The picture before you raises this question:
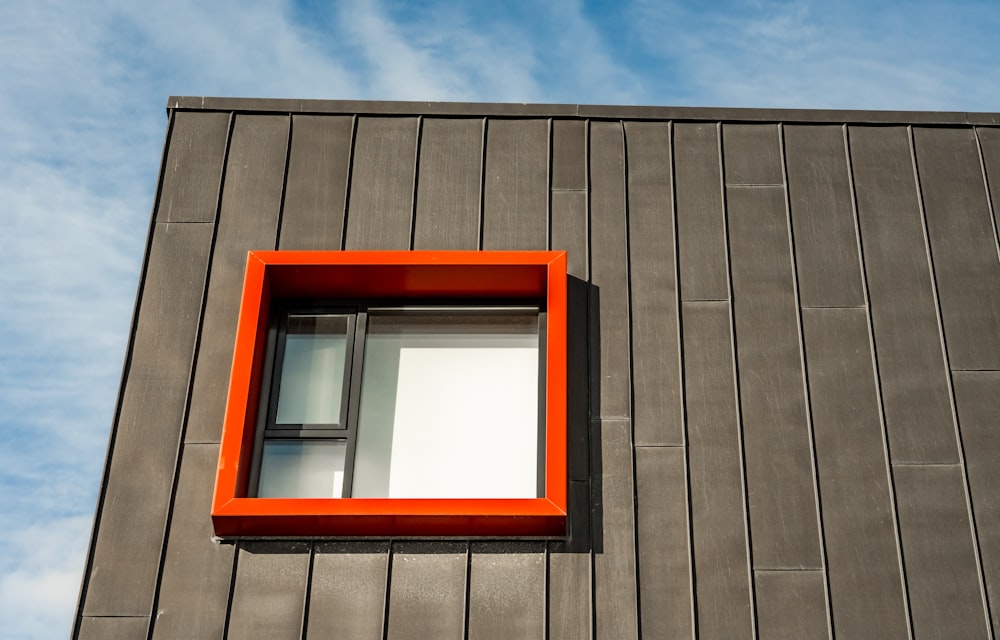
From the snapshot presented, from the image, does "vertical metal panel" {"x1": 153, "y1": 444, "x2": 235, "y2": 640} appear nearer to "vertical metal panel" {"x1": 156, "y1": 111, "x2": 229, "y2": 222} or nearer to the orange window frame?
the orange window frame

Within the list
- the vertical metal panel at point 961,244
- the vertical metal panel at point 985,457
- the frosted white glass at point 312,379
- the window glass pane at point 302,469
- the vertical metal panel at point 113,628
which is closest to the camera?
the vertical metal panel at point 113,628

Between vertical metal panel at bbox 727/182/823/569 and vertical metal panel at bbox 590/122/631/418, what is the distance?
0.69 metres

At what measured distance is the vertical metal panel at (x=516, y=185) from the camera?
7.11m

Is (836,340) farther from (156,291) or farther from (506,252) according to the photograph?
(156,291)

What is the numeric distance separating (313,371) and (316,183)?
1.26 m

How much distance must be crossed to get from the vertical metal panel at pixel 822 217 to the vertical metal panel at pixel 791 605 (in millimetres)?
1721

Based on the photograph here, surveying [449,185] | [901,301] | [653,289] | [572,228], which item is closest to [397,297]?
[449,185]

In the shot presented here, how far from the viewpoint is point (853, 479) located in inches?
250

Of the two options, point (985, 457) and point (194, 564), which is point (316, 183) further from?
point (985, 457)

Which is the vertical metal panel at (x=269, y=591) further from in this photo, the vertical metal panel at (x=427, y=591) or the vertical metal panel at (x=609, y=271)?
the vertical metal panel at (x=609, y=271)

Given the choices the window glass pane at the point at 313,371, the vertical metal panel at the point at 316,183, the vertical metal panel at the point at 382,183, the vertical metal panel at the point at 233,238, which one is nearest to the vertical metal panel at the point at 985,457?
the vertical metal panel at the point at 382,183

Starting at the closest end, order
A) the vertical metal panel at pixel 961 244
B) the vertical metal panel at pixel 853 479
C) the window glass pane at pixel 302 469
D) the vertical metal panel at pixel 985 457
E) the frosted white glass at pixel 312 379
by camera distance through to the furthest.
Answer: the vertical metal panel at pixel 853 479
the vertical metal panel at pixel 985 457
the window glass pane at pixel 302 469
the frosted white glass at pixel 312 379
the vertical metal panel at pixel 961 244

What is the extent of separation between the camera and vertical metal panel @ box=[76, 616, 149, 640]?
5887 millimetres

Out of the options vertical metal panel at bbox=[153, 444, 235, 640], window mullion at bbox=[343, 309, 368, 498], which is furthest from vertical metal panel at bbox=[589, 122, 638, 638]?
vertical metal panel at bbox=[153, 444, 235, 640]
